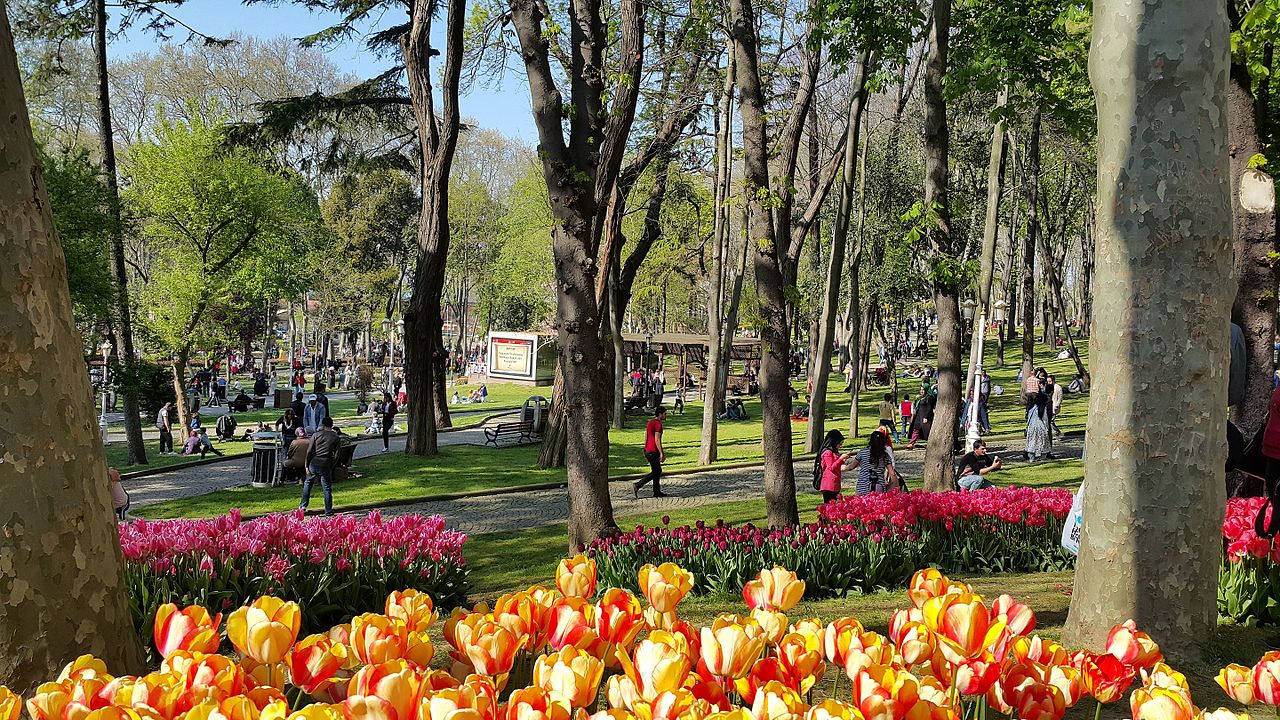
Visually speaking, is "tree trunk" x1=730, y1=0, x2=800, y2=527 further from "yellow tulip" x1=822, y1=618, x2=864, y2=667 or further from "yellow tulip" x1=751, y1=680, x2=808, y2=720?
"yellow tulip" x1=751, y1=680, x2=808, y2=720

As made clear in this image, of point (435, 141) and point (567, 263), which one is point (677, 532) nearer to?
point (567, 263)

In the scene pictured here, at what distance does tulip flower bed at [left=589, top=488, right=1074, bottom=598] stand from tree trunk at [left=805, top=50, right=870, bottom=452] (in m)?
9.25

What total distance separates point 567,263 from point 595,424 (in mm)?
1466

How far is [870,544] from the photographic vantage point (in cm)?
723

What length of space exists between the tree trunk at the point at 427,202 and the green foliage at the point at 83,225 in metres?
5.61

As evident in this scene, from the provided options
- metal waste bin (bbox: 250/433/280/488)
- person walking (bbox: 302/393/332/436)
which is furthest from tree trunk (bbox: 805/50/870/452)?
metal waste bin (bbox: 250/433/280/488)

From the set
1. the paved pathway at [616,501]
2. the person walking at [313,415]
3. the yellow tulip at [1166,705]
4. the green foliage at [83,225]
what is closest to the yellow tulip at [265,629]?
the yellow tulip at [1166,705]

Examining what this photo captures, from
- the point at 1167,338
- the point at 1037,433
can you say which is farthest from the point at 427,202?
the point at 1167,338

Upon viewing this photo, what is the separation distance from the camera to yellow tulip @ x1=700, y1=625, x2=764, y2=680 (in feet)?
6.07

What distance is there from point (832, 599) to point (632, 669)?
5340mm

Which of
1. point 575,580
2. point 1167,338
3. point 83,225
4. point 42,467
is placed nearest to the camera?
point 575,580

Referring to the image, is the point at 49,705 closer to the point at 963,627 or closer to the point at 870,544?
the point at 963,627

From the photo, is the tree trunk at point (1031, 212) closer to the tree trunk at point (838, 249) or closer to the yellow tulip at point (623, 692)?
the tree trunk at point (838, 249)

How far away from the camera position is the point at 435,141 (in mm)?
19328
